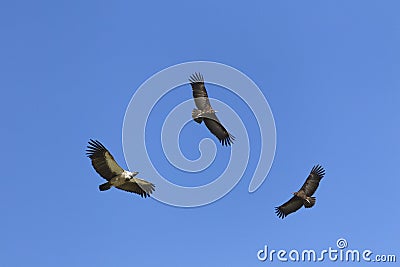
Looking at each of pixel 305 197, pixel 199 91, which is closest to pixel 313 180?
pixel 305 197

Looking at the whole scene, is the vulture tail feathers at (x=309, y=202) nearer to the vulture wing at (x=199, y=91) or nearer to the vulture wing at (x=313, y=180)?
the vulture wing at (x=313, y=180)

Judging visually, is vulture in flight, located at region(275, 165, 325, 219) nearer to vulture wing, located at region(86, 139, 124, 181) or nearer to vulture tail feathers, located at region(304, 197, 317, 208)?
vulture tail feathers, located at region(304, 197, 317, 208)

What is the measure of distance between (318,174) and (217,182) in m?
4.62

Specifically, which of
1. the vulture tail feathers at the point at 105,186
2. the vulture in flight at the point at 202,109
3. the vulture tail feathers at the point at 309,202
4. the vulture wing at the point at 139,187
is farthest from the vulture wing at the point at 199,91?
the vulture tail feathers at the point at 309,202

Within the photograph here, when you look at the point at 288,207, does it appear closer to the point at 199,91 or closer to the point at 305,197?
the point at 305,197

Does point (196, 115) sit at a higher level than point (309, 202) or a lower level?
higher

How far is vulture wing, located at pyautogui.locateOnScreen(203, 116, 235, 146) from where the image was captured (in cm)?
2750

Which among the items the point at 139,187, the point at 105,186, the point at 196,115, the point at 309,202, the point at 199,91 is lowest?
the point at 105,186

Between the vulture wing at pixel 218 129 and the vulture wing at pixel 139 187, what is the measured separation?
9.83 ft

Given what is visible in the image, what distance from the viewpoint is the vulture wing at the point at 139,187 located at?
1037 inches

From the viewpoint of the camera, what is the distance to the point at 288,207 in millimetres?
30516

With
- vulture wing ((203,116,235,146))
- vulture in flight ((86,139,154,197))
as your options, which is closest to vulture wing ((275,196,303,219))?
vulture wing ((203,116,235,146))

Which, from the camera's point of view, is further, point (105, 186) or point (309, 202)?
point (309, 202)

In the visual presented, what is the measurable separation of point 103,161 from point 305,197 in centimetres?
862
